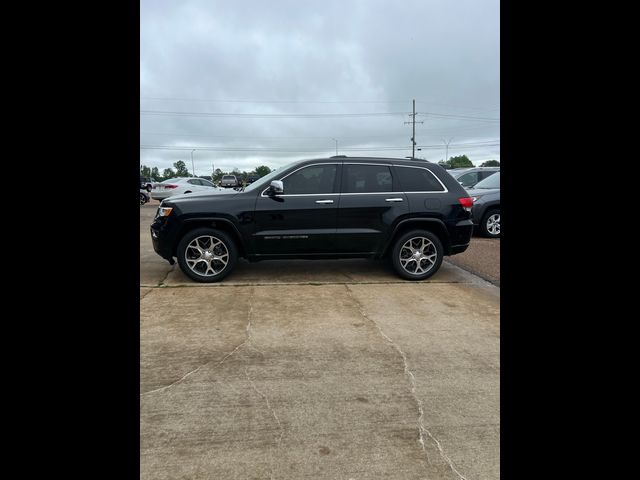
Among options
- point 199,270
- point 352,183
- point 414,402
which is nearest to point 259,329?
point 414,402

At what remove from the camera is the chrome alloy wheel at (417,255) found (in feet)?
19.5

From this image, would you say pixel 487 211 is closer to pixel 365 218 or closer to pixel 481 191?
pixel 481 191

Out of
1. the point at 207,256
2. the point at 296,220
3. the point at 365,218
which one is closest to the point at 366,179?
the point at 365,218

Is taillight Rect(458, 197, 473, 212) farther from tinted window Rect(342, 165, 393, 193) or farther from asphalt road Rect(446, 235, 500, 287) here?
asphalt road Rect(446, 235, 500, 287)

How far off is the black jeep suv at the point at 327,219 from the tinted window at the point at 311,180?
14mm

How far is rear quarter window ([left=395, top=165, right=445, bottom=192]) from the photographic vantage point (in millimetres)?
5922

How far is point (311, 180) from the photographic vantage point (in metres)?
5.88

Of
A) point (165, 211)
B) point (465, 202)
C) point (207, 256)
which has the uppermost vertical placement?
point (465, 202)

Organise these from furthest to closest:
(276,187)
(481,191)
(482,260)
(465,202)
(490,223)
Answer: (481,191), (490,223), (482,260), (465,202), (276,187)

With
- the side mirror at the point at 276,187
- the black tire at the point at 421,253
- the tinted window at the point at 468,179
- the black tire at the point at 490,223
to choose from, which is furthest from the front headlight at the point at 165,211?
the tinted window at the point at 468,179

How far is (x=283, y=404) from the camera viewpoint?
266cm

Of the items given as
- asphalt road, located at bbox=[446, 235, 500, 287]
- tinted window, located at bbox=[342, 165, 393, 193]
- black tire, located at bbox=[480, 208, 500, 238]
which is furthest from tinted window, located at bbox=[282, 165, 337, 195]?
black tire, located at bbox=[480, 208, 500, 238]

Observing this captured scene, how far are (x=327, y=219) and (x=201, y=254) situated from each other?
181 centimetres
